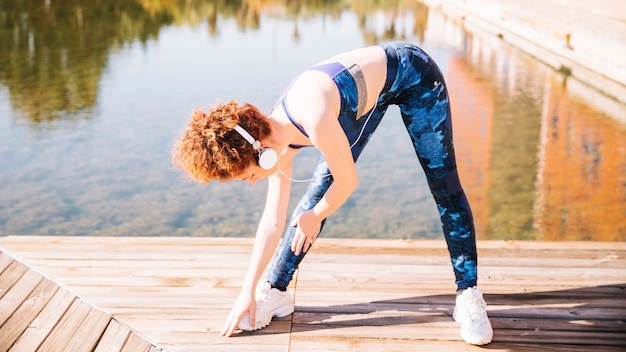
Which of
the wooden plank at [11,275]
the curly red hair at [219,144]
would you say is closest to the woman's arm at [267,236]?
the curly red hair at [219,144]

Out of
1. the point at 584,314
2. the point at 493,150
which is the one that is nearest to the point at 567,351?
the point at 584,314

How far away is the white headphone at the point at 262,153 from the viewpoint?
75.5 inches

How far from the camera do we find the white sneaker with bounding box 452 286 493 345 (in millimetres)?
2281

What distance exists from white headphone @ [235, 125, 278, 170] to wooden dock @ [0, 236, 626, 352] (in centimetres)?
71

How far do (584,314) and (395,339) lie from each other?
72cm

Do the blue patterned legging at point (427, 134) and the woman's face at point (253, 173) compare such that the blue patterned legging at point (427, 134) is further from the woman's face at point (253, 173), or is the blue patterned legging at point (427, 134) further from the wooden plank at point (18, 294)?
the wooden plank at point (18, 294)

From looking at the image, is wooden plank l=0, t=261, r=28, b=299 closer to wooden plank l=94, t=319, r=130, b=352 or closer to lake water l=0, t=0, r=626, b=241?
wooden plank l=94, t=319, r=130, b=352

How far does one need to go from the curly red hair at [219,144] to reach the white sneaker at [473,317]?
0.94 m

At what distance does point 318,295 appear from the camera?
267 cm

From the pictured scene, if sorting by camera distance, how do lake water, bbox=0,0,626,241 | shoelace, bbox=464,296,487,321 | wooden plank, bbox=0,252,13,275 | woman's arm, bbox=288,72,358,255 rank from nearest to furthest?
woman's arm, bbox=288,72,358,255 < shoelace, bbox=464,296,487,321 < wooden plank, bbox=0,252,13,275 < lake water, bbox=0,0,626,241

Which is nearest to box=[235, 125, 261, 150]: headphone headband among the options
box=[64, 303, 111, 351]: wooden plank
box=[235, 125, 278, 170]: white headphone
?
box=[235, 125, 278, 170]: white headphone

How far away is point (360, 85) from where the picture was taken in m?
2.06

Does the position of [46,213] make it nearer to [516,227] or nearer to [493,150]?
[516,227]

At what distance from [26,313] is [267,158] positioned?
1.22 meters
